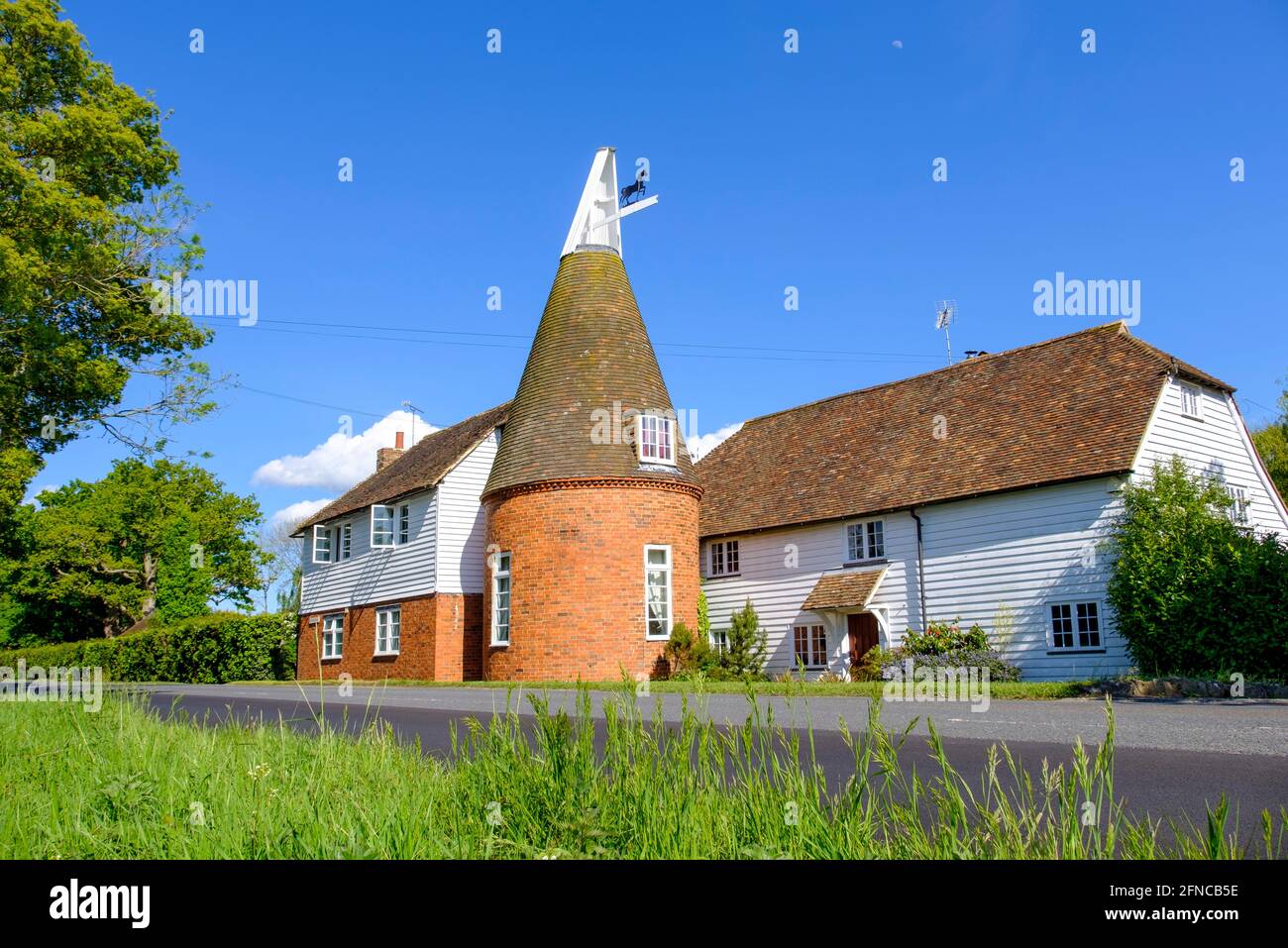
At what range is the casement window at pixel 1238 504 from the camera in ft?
73.3

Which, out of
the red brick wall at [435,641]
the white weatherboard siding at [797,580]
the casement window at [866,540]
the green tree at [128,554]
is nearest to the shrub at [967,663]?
the white weatherboard siding at [797,580]

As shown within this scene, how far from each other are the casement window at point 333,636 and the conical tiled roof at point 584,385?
1200 cm

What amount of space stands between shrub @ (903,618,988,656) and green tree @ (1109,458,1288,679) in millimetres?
3198

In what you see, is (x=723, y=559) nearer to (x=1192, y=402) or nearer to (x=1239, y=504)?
(x=1192, y=402)

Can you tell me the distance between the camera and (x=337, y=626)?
115 ft

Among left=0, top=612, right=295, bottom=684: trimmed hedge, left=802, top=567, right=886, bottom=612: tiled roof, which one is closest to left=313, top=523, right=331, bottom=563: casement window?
left=0, top=612, right=295, bottom=684: trimmed hedge

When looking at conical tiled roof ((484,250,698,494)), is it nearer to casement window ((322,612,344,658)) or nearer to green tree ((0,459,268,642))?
casement window ((322,612,344,658))

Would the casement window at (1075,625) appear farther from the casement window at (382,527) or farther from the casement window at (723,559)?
the casement window at (382,527)

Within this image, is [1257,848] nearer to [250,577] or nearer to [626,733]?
[626,733]

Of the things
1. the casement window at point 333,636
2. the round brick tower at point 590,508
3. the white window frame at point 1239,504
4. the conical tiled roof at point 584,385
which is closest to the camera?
the white window frame at point 1239,504

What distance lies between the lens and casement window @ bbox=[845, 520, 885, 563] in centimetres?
2480

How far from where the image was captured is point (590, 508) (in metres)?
24.1

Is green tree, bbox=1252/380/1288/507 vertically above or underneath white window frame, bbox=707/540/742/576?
above
